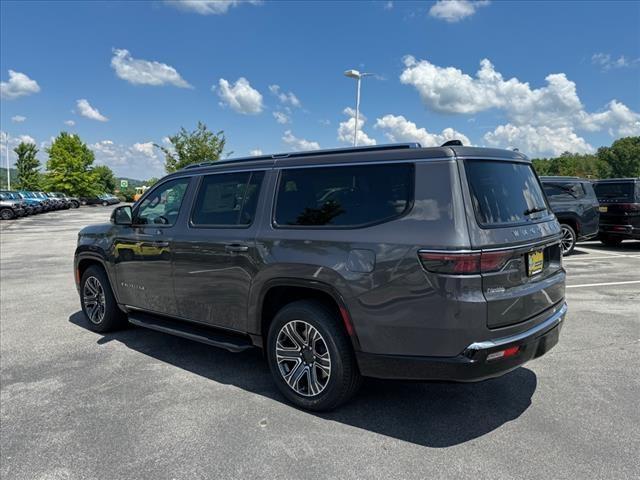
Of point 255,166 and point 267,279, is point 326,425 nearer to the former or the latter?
point 267,279

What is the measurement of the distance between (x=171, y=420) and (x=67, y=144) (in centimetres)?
6766

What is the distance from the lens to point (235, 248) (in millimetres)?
3756

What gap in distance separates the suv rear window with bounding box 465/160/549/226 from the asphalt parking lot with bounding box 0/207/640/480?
1.44 metres

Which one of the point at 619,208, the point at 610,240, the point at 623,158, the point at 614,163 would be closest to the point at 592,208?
the point at 619,208

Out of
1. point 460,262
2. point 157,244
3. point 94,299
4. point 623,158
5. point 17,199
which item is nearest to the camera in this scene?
point 460,262

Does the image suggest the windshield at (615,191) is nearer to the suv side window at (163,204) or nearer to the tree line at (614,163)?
the suv side window at (163,204)

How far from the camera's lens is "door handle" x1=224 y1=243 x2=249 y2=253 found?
3702 millimetres

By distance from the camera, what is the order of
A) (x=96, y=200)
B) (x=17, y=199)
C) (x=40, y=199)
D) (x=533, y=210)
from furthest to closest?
(x=96, y=200) < (x=40, y=199) < (x=17, y=199) < (x=533, y=210)

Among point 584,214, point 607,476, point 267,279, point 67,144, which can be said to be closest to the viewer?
point 607,476

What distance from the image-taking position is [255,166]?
12.9 feet

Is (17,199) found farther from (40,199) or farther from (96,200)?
(96,200)

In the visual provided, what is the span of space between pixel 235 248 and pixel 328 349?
1146 mm

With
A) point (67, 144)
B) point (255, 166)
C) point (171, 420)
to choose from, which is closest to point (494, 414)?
point (171, 420)

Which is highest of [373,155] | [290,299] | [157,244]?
[373,155]
